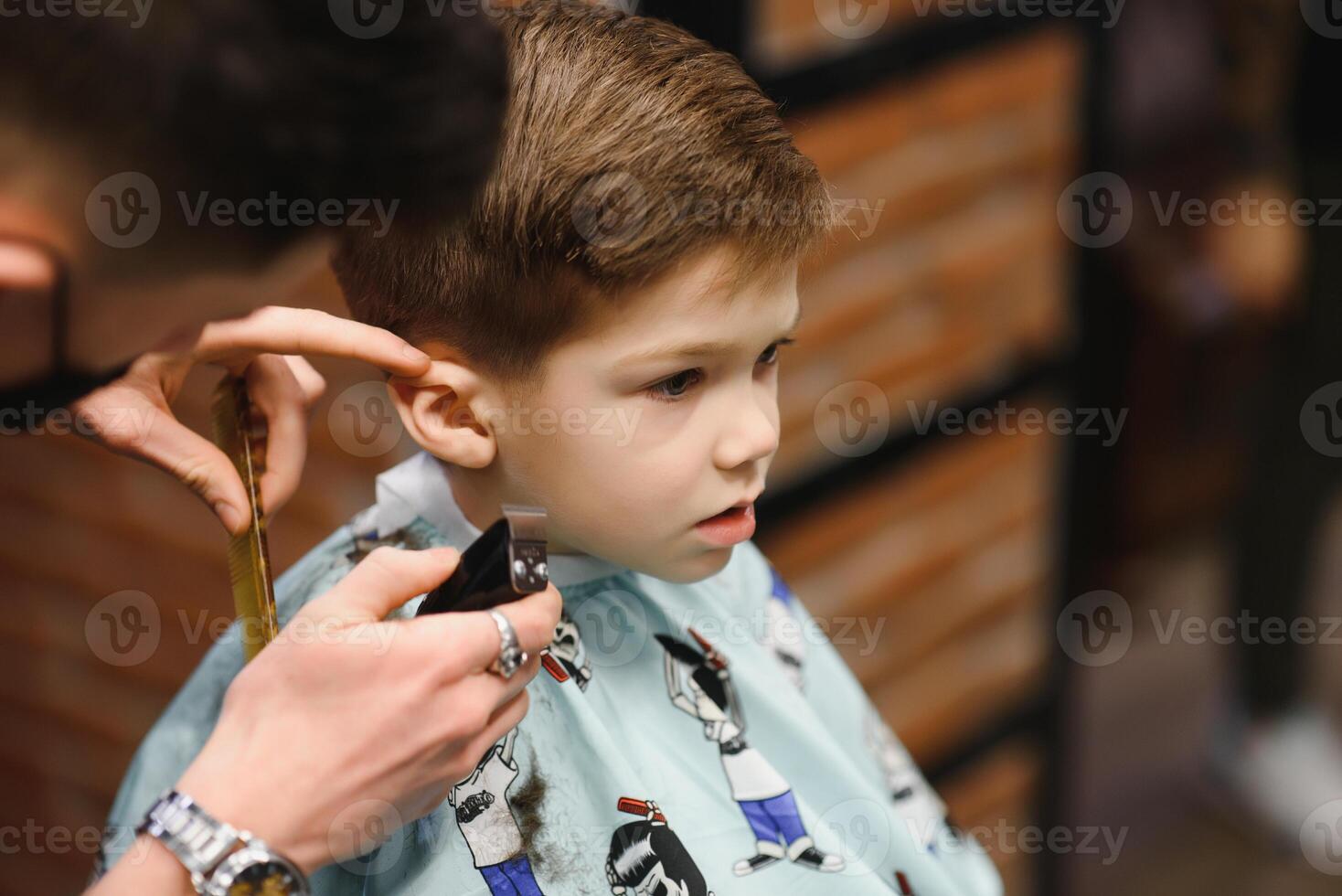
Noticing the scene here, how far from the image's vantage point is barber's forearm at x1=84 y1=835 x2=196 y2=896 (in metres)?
0.83

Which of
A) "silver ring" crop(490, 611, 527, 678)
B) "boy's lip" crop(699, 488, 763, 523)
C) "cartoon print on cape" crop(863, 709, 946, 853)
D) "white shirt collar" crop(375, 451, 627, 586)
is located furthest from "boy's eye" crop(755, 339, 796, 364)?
"cartoon print on cape" crop(863, 709, 946, 853)

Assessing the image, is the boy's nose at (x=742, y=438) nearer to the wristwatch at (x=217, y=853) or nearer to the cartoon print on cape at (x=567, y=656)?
the cartoon print on cape at (x=567, y=656)

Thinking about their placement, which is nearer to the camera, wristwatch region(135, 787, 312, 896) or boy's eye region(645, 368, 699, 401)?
wristwatch region(135, 787, 312, 896)

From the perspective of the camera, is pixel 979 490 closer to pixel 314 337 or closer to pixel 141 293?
pixel 314 337

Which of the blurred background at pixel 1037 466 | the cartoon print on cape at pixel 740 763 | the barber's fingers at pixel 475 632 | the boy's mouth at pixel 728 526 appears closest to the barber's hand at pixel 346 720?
the barber's fingers at pixel 475 632

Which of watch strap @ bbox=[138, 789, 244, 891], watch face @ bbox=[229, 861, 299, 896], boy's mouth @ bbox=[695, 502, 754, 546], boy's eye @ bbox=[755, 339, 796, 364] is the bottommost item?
watch face @ bbox=[229, 861, 299, 896]

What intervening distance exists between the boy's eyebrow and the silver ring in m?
0.22

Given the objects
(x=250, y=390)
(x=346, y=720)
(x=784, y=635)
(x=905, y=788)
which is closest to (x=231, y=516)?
(x=250, y=390)

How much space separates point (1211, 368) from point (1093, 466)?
17.2 inches

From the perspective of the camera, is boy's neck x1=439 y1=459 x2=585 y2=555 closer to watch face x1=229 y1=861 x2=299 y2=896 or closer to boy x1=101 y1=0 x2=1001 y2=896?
boy x1=101 y1=0 x2=1001 y2=896

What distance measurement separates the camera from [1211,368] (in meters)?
3.84

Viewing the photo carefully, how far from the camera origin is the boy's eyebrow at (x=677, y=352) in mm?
1004

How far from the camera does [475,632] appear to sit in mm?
886

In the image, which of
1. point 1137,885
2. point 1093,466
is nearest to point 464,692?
point 1137,885
